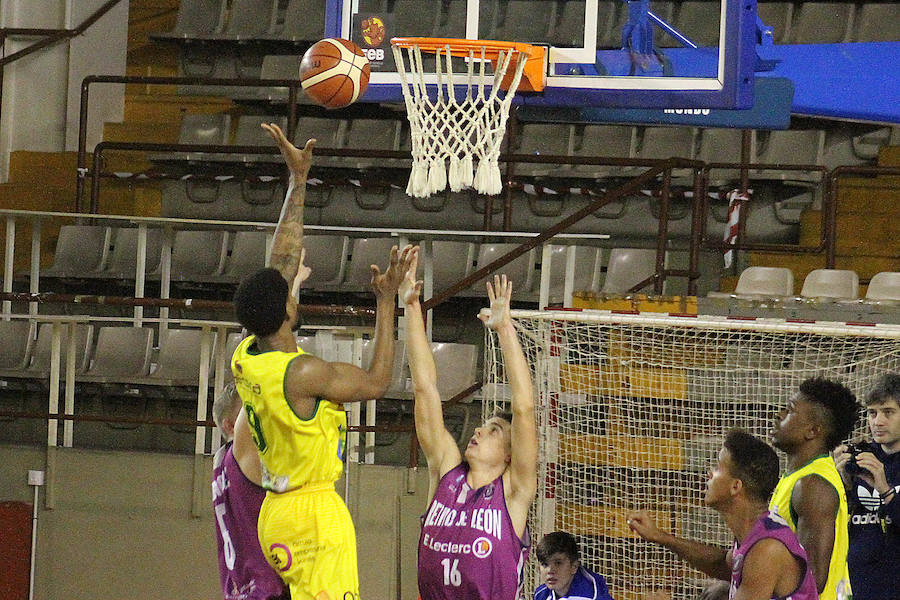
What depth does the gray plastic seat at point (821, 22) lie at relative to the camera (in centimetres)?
1071

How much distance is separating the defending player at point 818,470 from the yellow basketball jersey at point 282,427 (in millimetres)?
1579

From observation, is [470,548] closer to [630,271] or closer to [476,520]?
[476,520]

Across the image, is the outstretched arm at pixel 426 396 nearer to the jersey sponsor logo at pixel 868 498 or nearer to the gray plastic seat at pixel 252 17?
the jersey sponsor logo at pixel 868 498

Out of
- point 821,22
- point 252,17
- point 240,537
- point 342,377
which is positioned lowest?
point 240,537

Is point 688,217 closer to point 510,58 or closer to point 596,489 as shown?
point 596,489

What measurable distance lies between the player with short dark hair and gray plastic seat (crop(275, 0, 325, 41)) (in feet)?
24.4

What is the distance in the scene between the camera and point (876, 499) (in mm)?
4578

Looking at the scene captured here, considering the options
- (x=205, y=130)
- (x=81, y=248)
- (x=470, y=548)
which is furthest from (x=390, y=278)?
(x=205, y=130)

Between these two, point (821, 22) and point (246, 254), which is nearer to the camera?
point (246, 254)

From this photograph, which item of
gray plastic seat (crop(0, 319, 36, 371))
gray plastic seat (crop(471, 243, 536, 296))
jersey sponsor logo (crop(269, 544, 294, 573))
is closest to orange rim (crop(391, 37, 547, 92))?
jersey sponsor logo (crop(269, 544, 294, 573))

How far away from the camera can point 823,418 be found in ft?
14.2

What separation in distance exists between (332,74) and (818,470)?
255cm

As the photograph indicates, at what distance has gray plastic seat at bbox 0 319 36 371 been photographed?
905cm

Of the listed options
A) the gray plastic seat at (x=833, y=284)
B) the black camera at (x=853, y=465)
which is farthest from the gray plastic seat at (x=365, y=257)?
the black camera at (x=853, y=465)
